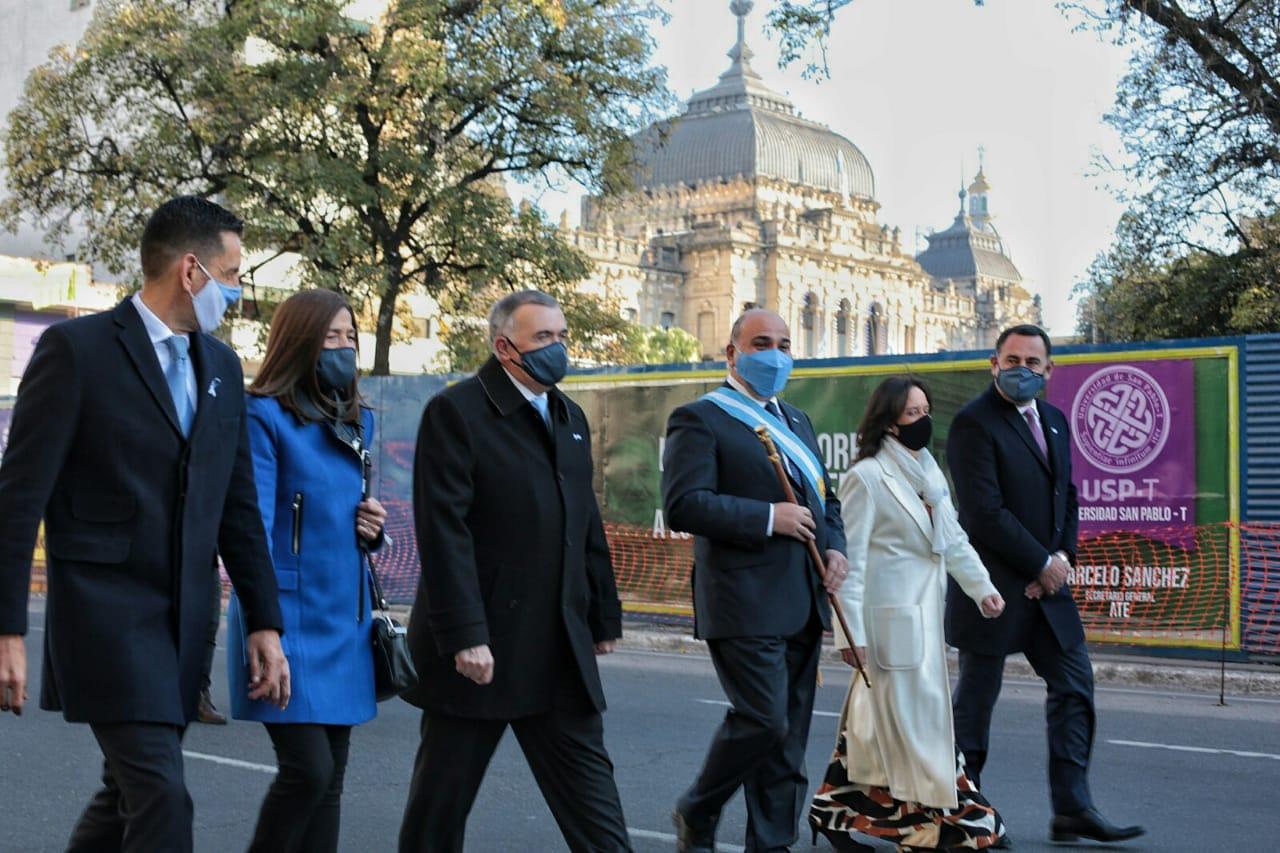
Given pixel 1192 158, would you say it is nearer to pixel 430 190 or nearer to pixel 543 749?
pixel 430 190

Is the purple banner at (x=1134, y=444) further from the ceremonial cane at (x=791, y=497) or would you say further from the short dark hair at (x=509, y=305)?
the short dark hair at (x=509, y=305)

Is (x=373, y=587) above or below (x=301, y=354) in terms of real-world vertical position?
below

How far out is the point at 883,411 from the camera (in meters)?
6.59

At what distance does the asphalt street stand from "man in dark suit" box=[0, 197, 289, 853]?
278 cm

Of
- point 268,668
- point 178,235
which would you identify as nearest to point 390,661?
point 268,668

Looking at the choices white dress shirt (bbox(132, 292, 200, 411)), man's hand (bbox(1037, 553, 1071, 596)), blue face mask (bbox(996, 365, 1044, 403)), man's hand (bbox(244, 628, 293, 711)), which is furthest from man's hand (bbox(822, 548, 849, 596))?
white dress shirt (bbox(132, 292, 200, 411))

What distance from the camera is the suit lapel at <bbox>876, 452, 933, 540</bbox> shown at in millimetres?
6453

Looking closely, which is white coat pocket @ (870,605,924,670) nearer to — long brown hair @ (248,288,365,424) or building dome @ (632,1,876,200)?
long brown hair @ (248,288,365,424)

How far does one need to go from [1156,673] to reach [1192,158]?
13.6 m

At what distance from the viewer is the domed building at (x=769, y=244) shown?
13062 centimetres

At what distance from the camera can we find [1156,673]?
13297mm

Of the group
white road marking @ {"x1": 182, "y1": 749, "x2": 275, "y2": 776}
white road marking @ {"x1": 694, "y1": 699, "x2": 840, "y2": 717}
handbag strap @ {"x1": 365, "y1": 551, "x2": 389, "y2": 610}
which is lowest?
white road marking @ {"x1": 182, "y1": 749, "x2": 275, "y2": 776}

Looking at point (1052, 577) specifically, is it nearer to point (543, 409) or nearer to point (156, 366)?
point (543, 409)

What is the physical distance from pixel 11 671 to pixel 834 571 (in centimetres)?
301
